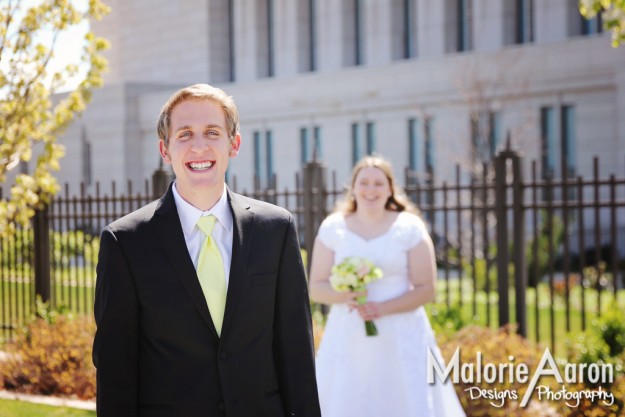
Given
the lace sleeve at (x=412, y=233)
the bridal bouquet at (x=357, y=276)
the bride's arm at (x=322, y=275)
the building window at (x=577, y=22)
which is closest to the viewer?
the bridal bouquet at (x=357, y=276)

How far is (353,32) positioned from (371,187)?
107 feet

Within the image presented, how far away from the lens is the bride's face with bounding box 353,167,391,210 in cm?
648

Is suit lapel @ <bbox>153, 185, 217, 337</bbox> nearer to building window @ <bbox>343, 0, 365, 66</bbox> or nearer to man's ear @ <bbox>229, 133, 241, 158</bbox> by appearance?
man's ear @ <bbox>229, 133, 241, 158</bbox>

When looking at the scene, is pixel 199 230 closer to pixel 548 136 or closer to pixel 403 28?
pixel 548 136

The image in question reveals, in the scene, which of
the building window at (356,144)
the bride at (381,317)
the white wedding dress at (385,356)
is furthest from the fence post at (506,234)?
the building window at (356,144)

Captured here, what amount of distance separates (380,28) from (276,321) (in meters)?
34.2

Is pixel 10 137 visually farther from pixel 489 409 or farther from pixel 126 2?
pixel 126 2

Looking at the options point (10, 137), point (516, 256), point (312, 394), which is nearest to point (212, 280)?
point (312, 394)

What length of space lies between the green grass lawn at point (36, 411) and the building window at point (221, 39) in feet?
119

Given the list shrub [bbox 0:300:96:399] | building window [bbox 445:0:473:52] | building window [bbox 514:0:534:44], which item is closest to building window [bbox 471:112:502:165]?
building window [bbox 514:0:534:44]

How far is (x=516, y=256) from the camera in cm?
944

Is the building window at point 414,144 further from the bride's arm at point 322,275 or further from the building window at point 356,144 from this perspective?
the bride's arm at point 322,275

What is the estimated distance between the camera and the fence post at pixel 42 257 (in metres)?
11.8

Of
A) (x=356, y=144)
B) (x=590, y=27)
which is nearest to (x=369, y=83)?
(x=356, y=144)
